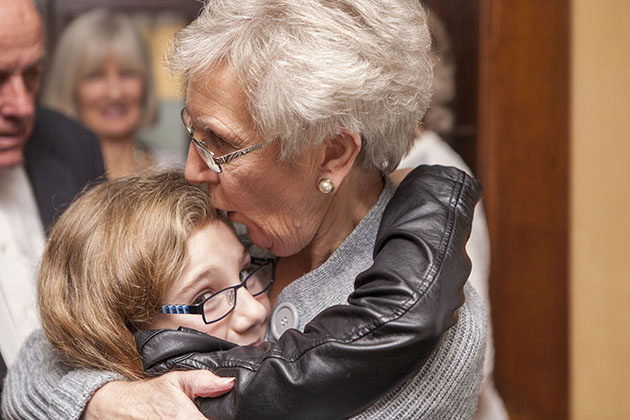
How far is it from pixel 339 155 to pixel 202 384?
51 cm

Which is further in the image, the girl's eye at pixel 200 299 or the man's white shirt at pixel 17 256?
the man's white shirt at pixel 17 256

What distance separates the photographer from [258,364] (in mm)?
1338

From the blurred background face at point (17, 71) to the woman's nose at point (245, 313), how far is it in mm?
987

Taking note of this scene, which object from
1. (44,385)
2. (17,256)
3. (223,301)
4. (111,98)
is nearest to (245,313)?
(223,301)

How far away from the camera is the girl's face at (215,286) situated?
1533mm

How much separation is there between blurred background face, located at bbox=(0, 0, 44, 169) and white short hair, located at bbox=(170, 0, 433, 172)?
2.78ft

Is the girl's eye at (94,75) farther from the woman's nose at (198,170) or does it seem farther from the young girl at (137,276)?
the woman's nose at (198,170)

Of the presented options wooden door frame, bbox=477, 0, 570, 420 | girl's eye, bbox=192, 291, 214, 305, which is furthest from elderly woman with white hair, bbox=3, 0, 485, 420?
wooden door frame, bbox=477, 0, 570, 420

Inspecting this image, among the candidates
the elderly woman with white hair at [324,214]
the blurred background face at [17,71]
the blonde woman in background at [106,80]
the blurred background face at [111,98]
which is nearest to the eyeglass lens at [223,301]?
the elderly woman with white hair at [324,214]

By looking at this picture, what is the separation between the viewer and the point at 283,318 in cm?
160

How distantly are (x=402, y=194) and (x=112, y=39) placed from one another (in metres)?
2.82

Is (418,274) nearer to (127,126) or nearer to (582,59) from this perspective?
(582,59)

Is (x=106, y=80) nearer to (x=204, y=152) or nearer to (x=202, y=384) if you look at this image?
(x=204, y=152)

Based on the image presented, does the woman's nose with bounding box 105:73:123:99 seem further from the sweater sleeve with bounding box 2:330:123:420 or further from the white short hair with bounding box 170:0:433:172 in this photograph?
the white short hair with bounding box 170:0:433:172
